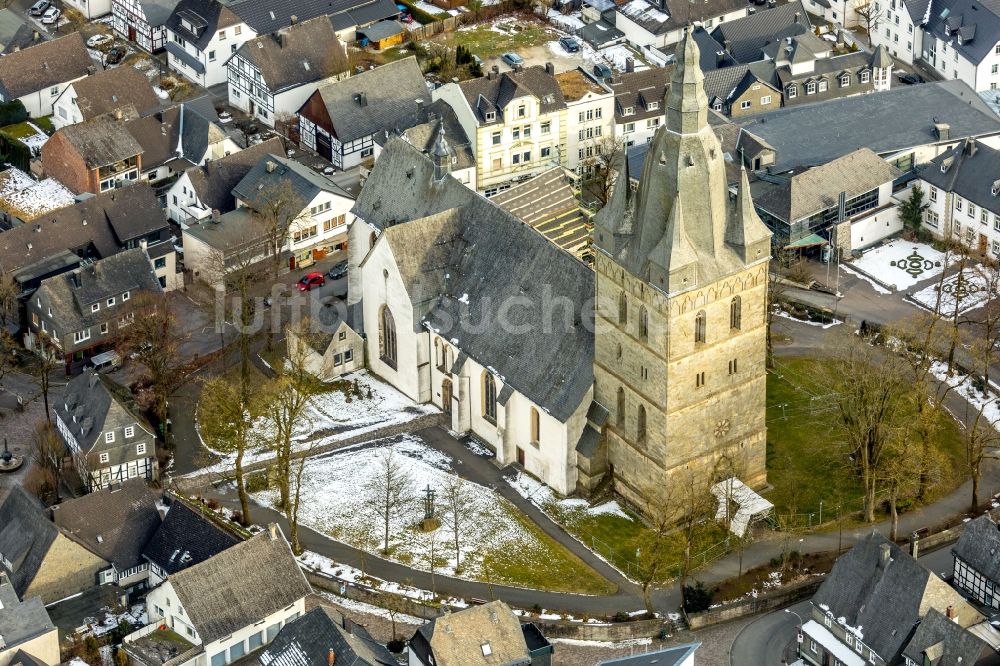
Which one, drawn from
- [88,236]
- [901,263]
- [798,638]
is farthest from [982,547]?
[88,236]

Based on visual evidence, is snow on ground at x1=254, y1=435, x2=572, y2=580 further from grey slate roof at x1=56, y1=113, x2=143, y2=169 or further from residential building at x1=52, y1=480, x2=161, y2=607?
grey slate roof at x1=56, y1=113, x2=143, y2=169

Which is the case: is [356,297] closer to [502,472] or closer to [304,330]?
[304,330]

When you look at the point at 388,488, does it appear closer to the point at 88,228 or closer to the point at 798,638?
the point at 798,638

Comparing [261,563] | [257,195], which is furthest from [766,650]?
[257,195]

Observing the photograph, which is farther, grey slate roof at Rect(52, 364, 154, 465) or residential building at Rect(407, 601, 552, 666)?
grey slate roof at Rect(52, 364, 154, 465)

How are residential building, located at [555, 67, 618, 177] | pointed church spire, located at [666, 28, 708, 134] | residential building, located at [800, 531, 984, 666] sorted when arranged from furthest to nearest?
residential building, located at [555, 67, 618, 177] → pointed church spire, located at [666, 28, 708, 134] → residential building, located at [800, 531, 984, 666]

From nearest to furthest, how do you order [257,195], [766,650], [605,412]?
[766,650], [605,412], [257,195]

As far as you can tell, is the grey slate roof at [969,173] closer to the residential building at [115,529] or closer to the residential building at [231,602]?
the residential building at [231,602]

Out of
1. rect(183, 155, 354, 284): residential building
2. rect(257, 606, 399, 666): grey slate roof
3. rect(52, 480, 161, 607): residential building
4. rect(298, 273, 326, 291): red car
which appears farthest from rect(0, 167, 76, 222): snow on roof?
rect(257, 606, 399, 666): grey slate roof
